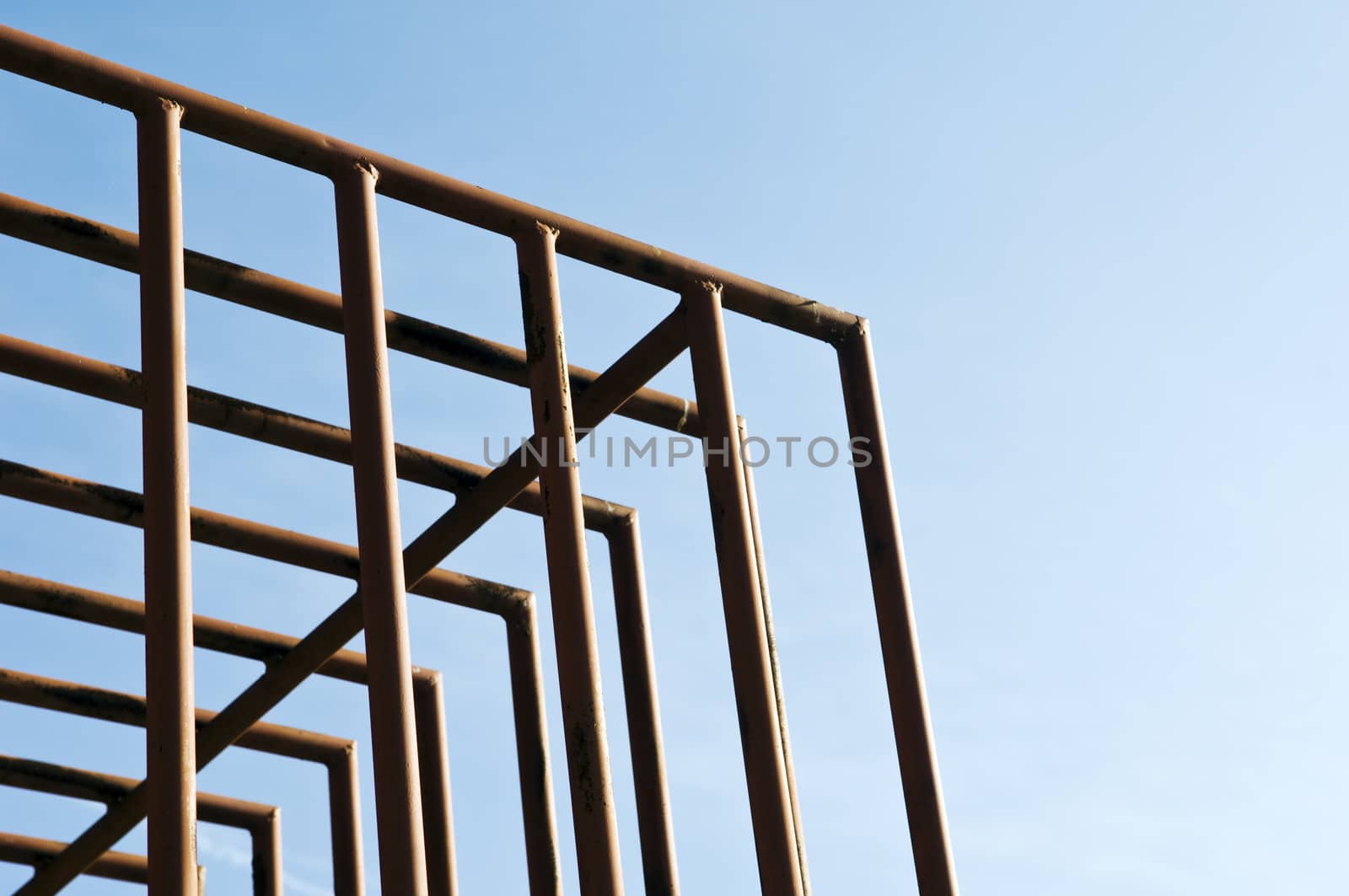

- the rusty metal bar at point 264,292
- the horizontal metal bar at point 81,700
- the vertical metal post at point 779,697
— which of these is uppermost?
the rusty metal bar at point 264,292

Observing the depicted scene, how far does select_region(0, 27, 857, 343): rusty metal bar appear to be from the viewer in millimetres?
6902

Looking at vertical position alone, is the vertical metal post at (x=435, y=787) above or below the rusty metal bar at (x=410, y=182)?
below

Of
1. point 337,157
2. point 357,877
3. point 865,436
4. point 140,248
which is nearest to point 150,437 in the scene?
point 140,248

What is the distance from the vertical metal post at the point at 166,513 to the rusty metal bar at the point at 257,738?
466 cm

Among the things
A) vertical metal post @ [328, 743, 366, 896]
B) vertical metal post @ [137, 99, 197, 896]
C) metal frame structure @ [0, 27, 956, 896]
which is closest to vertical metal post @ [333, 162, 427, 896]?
metal frame structure @ [0, 27, 956, 896]

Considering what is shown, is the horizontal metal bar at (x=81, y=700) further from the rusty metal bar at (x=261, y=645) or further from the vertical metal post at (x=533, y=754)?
the vertical metal post at (x=533, y=754)

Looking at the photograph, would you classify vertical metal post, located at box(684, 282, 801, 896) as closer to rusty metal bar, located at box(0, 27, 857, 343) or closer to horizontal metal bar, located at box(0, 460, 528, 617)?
rusty metal bar, located at box(0, 27, 857, 343)

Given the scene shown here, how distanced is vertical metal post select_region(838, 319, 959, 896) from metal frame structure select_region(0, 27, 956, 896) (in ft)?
0.04

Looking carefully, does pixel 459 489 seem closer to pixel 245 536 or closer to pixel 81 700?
pixel 245 536

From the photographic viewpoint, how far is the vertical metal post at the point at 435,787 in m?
10.3

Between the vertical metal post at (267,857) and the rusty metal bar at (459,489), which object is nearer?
the rusty metal bar at (459,489)

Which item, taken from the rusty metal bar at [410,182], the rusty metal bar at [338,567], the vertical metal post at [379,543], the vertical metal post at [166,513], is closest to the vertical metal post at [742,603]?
the rusty metal bar at [410,182]

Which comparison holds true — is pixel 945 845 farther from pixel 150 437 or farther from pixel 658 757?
pixel 150 437

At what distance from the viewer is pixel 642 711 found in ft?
31.2
